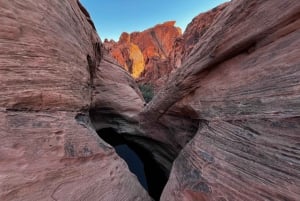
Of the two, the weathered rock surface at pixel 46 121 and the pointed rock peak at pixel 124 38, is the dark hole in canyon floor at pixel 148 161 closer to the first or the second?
the weathered rock surface at pixel 46 121

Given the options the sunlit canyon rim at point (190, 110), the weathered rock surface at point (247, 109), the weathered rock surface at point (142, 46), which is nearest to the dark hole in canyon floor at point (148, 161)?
the sunlit canyon rim at point (190, 110)

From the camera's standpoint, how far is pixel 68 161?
212 centimetres

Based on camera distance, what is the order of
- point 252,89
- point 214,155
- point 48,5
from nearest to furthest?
point 252,89, point 214,155, point 48,5

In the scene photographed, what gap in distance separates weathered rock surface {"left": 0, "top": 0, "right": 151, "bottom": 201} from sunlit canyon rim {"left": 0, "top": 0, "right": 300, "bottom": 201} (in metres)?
0.01

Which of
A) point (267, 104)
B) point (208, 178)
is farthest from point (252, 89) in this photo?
point (208, 178)

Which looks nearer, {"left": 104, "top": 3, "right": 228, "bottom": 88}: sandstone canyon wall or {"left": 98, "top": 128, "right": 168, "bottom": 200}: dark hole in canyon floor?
{"left": 98, "top": 128, "right": 168, "bottom": 200}: dark hole in canyon floor

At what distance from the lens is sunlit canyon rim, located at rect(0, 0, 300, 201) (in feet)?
5.41

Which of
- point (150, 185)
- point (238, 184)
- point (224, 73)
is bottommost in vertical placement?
point (150, 185)

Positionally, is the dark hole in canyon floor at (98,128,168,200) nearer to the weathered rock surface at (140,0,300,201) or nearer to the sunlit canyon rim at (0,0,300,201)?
the sunlit canyon rim at (0,0,300,201)

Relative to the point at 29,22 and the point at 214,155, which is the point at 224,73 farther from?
the point at 29,22

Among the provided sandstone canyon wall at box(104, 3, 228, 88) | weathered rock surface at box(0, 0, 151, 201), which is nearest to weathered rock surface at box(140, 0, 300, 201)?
weathered rock surface at box(0, 0, 151, 201)

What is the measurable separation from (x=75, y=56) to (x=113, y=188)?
2097mm

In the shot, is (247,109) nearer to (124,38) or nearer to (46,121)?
(46,121)

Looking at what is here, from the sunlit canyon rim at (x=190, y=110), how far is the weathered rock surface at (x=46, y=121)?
1 centimetres
